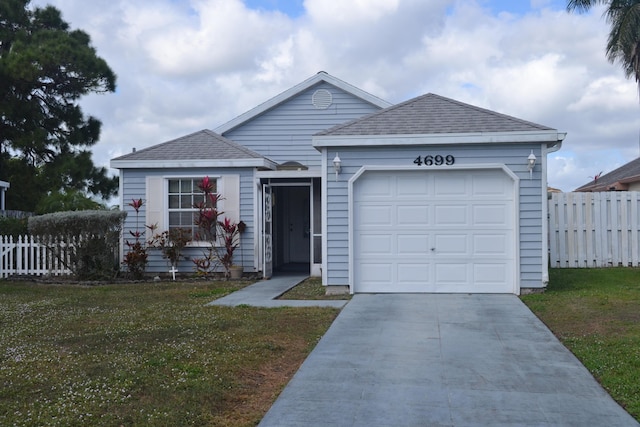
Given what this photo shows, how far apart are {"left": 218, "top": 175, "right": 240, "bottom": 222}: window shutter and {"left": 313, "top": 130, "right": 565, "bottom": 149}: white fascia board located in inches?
151

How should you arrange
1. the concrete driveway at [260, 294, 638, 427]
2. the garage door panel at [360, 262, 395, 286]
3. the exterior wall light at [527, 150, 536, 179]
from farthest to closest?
the garage door panel at [360, 262, 395, 286], the exterior wall light at [527, 150, 536, 179], the concrete driveway at [260, 294, 638, 427]

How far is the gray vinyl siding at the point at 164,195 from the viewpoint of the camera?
617 inches

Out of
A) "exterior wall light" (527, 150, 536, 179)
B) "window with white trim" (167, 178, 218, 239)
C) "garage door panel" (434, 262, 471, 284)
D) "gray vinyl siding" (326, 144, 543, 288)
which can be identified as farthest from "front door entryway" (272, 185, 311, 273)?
"exterior wall light" (527, 150, 536, 179)

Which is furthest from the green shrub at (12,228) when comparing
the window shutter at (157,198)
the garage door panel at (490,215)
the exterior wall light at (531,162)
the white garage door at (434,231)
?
the exterior wall light at (531,162)

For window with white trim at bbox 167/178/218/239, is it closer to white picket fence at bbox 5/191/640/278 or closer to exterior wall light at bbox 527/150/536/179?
white picket fence at bbox 5/191/640/278

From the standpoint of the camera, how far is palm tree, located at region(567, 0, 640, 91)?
2216 centimetres

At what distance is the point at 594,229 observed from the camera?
54.5ft

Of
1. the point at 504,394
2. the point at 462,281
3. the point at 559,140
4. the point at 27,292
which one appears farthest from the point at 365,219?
the point at 27,292

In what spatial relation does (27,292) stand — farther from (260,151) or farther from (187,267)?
(260,151)

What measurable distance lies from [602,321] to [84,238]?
11157 millimetres

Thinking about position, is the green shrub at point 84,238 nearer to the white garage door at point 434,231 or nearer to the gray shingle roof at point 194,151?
the gray shingle roof at point 194,151

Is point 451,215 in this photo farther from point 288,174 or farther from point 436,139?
point 288,174

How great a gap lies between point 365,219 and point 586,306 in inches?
161

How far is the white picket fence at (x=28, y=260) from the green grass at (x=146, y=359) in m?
4.03
